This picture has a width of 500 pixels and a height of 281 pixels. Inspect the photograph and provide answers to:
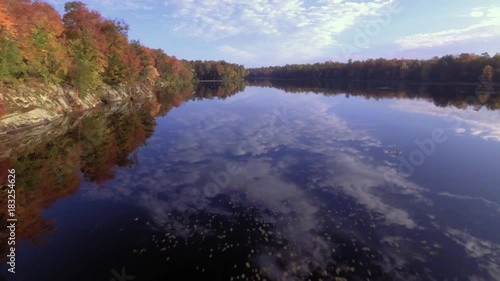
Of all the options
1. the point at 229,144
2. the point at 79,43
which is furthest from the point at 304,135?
the point at 79,43

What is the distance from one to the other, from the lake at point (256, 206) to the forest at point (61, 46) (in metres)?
13.9

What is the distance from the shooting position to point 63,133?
3638cm

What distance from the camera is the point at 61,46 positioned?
5278cm

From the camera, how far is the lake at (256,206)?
12.3 metres

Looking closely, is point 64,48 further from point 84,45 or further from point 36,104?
point 36,104

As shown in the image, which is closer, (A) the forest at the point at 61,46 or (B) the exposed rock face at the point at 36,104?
(B) the exposed rock face at the point at 36,104

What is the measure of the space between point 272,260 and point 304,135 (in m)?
26.3

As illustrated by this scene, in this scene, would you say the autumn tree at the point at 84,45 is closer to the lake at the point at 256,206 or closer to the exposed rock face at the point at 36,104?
the exposed rock face at the point at 36,104

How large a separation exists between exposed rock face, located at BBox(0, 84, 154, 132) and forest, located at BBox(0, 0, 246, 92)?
1641 millimetres

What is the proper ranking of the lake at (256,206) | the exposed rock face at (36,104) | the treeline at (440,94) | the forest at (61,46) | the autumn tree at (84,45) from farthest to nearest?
the treeline at (440,94)
the autumn tree at (84,45)
the forest at (61,46)
the exposed rock face at (36,104)
the lake at (256,206)

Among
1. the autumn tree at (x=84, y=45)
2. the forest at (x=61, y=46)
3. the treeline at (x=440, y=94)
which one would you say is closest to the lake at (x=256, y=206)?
the forest at (x=61, y=46)

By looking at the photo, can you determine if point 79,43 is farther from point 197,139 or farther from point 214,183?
point 214,183

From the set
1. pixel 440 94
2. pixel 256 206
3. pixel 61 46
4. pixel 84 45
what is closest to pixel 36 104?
pixel 61 46

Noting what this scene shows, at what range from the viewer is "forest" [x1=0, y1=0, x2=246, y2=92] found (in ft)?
132
